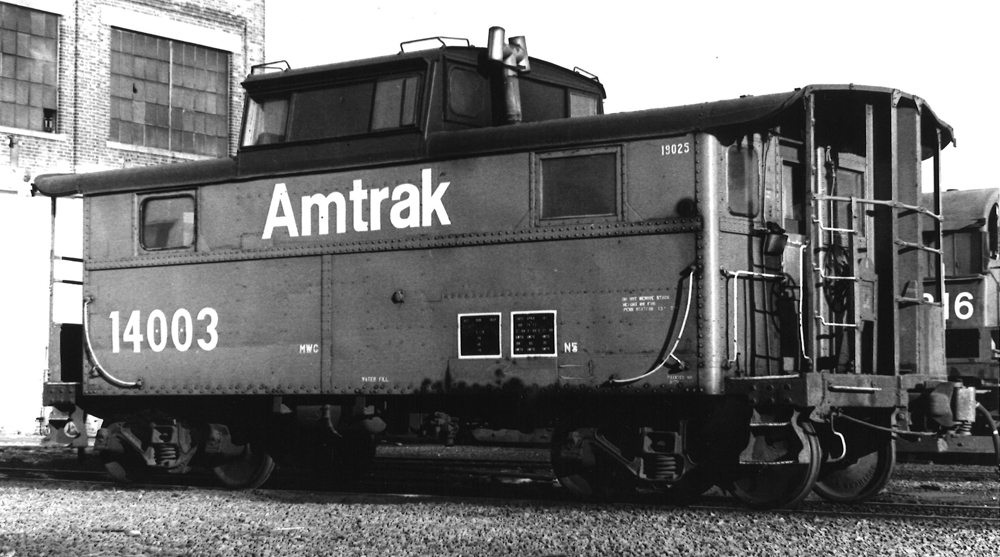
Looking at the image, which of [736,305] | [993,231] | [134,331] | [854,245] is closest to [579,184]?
[736,305]

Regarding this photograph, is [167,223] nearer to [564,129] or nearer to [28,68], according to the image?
[564,129]

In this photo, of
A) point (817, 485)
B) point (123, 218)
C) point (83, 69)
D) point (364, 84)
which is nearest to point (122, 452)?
point (123, 218)

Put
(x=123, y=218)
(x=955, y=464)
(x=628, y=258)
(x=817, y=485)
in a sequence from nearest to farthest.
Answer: (x=628, y=258)
(x=817, y=485)
(x=123, y=218)
(x=955, y=464)

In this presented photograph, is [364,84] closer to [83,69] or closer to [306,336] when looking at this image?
[306,336]

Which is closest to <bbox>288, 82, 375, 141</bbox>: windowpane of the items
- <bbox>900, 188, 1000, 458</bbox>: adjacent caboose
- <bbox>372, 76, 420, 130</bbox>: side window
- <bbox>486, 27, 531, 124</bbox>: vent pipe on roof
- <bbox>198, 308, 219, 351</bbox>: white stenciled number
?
<bbox>372, 76, 420, 130</bbox>: side window

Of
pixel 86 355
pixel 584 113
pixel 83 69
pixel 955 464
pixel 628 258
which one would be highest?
pixel 83 69

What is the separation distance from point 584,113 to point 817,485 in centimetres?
465

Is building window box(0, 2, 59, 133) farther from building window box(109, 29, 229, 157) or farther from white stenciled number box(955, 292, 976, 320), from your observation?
white stenciled number box(955, 292, 976, 320)

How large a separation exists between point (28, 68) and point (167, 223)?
483 inches

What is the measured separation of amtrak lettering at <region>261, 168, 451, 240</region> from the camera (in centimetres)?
1120

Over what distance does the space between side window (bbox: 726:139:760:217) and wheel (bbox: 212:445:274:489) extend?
18.9 ft

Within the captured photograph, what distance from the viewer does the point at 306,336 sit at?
38.8ft

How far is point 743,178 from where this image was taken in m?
10.4

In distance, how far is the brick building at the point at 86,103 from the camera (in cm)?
2252
